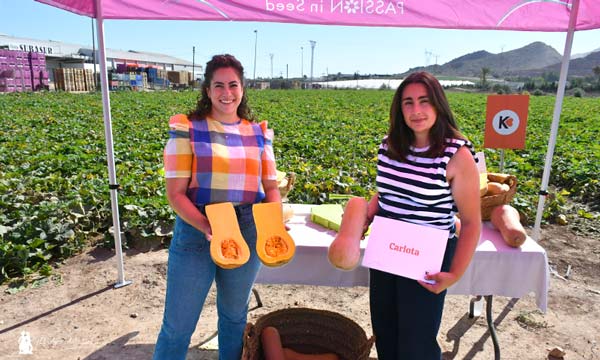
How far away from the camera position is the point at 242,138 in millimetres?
2035

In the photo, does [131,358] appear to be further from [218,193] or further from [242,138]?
[242,138]

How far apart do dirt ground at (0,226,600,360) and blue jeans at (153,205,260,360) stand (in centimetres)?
93

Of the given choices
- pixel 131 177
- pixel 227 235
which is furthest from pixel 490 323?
pixel 131 177

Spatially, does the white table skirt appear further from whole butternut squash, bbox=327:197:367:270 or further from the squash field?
the squash field

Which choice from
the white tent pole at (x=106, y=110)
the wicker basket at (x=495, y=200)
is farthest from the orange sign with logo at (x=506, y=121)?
the white tent pole at (x=106, y=110)

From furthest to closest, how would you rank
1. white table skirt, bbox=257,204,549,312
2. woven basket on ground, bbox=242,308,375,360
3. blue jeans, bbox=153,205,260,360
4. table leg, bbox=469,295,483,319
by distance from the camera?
table leg, bbox=469,295,483,319
white table skirt, bbox=257,204,549,312
woven basket on ground, bbox=242,308,375,360
blue jeans, bbox=153,205,260,360

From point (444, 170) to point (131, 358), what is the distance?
240cm

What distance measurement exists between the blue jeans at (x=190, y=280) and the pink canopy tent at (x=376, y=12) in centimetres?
162

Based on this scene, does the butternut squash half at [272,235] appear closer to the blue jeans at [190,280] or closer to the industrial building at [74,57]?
the blue jeans at [190,280]

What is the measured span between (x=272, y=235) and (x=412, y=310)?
70 centimetres

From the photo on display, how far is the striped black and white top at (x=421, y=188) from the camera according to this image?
5.81 feet

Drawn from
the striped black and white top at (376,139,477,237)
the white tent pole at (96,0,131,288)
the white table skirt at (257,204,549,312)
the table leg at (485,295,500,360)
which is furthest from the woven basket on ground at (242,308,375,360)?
the white tent pole at (96,0,131,288)

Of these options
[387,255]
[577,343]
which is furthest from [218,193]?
[577,343]

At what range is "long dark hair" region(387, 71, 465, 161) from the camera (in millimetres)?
1759
